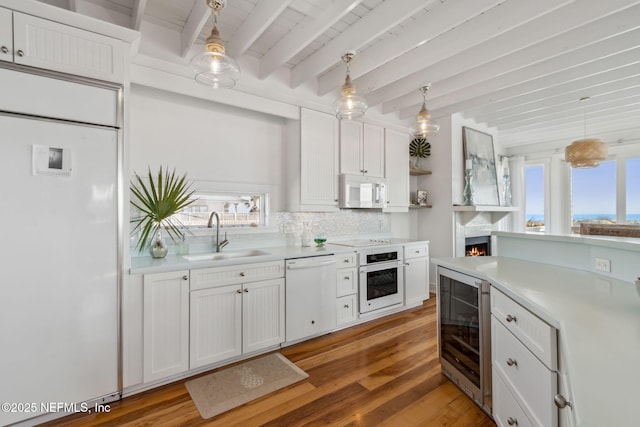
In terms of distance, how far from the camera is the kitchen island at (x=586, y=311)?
648 millimetres

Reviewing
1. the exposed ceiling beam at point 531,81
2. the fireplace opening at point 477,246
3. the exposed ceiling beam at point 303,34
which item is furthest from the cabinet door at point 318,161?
the fireplace opening at point 477,246

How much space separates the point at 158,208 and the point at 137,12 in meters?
1.43

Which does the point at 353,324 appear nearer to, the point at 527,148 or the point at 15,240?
the point at 15,240

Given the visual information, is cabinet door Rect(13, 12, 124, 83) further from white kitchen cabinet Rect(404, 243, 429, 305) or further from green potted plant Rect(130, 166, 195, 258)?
white kitchen cabinet Rect(404, 243, 429, 305)

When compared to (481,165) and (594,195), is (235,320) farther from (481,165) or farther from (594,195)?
(594,195)

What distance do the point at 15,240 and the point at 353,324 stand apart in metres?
2.98

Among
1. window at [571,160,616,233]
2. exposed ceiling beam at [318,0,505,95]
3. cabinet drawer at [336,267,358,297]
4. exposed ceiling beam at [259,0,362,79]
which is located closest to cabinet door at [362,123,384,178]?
exposed ceiling beam at [318,0,505,95]

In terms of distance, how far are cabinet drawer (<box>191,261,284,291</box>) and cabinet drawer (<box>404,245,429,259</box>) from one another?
1.84m

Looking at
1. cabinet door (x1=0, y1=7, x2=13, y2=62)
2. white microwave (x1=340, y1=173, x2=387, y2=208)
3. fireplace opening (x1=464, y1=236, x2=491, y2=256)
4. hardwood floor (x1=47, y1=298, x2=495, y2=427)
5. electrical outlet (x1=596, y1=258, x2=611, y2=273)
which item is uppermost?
cabinet door (x1=0, y1=7, x2=13, y2=62)

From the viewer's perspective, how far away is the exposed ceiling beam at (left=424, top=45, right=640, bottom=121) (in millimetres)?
2926

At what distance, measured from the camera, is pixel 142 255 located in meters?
2.69

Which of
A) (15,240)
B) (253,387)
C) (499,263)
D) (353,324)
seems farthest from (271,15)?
(353,324)

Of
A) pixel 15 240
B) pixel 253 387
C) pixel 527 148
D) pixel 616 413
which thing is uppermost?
pixel 527 148

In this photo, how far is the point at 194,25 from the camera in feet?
7.84
